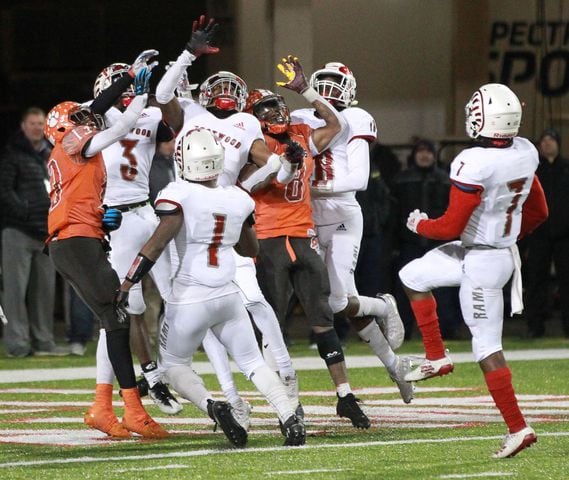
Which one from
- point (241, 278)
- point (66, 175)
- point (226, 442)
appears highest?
point (66, 175)

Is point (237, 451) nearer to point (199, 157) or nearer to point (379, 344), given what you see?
point (199, 157)

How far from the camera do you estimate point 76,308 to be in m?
14.2

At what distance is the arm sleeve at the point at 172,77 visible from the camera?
8.77 metres

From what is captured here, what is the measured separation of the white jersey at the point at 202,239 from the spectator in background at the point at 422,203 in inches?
272

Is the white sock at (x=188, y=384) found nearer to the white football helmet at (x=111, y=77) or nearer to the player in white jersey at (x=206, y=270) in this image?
the player in white jersey at (x=206, y=270)

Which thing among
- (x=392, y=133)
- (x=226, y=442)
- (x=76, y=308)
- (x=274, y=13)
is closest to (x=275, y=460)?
(x=226, y=442)

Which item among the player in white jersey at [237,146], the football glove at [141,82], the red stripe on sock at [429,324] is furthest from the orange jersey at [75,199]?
the red stripe on sock at [429,324]

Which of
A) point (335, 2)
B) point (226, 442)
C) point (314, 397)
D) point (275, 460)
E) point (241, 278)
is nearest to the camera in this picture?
point (275, 460)

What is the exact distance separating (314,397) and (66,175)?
2690 mm

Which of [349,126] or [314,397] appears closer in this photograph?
[349,126]

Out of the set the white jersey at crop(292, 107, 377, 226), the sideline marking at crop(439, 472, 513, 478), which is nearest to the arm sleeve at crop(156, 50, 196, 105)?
the white jersey at crop(292, 107, 377, 226)

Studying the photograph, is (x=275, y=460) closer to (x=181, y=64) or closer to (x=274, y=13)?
(x=181, y=64)

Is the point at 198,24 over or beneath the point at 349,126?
over

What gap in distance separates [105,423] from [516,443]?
2.27 m
